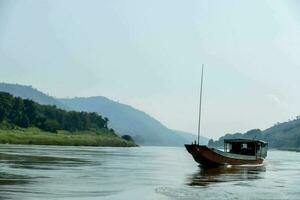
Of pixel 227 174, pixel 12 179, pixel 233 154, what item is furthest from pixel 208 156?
pixel 12 179

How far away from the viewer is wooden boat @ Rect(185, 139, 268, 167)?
70.3 m

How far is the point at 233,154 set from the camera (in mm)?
73938

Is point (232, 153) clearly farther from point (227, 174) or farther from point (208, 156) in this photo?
point (227, 174)

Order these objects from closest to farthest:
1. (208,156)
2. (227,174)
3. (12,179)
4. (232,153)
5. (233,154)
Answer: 1. (12,179)
2. (227,174)
3. (208,156)
4. (233,154)
5. (232,153)

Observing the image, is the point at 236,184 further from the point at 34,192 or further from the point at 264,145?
the point at 264,145

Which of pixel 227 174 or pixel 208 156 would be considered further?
pixel 208 156

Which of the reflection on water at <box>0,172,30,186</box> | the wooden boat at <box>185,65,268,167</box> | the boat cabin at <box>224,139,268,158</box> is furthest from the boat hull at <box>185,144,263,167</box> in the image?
the reflection on water at <box>0,172,30,186</box>

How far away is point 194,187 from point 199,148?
2850 centimetres

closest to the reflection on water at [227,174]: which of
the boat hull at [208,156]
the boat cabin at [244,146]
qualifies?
the boat hull at [208,156]

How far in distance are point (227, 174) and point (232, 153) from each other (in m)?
Result: 16.2

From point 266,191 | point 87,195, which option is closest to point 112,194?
point 87,195

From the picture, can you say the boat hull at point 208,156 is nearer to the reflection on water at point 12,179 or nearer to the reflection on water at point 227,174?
the reflection on water at point 227,174

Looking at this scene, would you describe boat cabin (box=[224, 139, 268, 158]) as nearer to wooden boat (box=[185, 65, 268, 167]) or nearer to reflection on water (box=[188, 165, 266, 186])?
wooden boat (box=[185, 65, 268, 167])

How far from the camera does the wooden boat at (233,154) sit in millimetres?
70312
